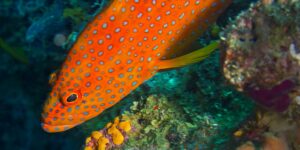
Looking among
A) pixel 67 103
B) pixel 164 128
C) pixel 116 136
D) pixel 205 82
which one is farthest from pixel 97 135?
pixel 205 82

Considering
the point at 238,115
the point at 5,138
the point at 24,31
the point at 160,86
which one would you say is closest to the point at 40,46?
the point at 24,31

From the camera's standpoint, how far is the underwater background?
8.82ft

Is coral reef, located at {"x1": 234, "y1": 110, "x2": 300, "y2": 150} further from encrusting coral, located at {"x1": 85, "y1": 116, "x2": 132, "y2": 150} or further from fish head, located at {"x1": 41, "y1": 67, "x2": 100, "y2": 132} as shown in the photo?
fish head, located at {"x1": 41, "y1": 67, "x2": 100, "y2": 132}

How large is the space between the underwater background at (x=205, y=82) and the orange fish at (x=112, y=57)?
0.59m

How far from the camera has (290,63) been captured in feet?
8.51

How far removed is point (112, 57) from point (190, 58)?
0.96m

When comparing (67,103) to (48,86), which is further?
(48,86)

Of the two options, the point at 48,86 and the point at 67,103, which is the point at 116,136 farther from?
the point at 48,86

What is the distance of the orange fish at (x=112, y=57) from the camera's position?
150 inches

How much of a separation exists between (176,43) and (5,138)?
22.8ft

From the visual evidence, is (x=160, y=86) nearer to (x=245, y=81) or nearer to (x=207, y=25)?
(x=207, y=25)

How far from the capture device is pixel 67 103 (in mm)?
3766

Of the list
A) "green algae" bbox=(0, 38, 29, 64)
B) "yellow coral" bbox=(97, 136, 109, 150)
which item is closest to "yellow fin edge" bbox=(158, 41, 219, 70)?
"yellow coral" bbox=(97, 136, 109, 150)

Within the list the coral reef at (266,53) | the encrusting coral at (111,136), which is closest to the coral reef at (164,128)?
the encrusting coral at (111,136)
